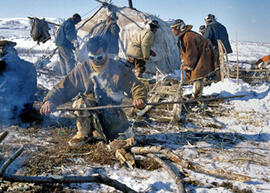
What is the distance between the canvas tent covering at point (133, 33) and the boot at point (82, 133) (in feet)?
24.5

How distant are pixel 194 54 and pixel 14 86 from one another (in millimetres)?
3696

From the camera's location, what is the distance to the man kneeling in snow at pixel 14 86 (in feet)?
12.2

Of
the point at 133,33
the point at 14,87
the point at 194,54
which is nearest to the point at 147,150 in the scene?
the point at 14,87

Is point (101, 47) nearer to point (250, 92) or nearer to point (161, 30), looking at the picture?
point (250, 92)

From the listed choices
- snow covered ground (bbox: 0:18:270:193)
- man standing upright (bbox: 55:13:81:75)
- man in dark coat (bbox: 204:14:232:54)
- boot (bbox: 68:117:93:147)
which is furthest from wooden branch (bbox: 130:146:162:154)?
man in dark coat (bbox: 204:14:232:54)

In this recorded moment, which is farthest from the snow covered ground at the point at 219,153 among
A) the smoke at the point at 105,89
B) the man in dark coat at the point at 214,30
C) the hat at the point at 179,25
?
the man in dark coat at the point at 214,30

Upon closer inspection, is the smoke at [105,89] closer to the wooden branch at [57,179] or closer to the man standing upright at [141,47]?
the wooden branch at [57,179]

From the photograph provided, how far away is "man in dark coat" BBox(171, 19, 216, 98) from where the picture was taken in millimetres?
4789

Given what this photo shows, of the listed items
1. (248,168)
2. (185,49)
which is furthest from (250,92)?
(248,168)

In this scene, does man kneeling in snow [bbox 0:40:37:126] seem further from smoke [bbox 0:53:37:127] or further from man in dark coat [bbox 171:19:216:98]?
man in dark coat [bbox 171:19:216:98]

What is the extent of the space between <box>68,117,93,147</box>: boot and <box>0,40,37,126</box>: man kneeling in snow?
4.68 feet

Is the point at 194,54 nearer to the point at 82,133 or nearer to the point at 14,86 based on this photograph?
the point at 82,133

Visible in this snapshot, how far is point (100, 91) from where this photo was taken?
124 inches

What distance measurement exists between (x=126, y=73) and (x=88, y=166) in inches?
52.4
